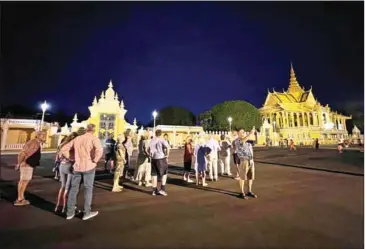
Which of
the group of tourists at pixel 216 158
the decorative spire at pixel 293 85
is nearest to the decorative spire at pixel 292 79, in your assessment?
the decorative spire at pixel 293 85

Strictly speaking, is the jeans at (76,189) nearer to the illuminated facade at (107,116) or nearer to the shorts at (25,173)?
the shorts at (25,173)

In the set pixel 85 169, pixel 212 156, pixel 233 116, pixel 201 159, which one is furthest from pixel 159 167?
pixel 233 116

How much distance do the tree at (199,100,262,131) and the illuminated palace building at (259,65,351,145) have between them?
11.2 ft

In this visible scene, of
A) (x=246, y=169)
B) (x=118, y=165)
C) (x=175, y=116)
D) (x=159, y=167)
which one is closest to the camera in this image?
(x=246, y=169)

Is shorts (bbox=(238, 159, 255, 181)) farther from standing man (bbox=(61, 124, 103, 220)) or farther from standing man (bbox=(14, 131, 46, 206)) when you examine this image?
standing man (bbox=(14, 131, 46, 206))

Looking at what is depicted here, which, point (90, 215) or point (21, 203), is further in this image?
point (21, 203)

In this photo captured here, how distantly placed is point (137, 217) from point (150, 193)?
1.93 m

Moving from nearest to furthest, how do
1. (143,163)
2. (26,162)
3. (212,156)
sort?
1. (26,162)
2. (143,163)
3. (212,156)

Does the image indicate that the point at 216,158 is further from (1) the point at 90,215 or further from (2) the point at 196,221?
(1) the point at 90,215

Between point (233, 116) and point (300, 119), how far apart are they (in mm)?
23832

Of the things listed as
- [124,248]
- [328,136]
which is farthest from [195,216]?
[328,136]

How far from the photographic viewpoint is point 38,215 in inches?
159

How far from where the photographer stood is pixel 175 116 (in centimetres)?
6266

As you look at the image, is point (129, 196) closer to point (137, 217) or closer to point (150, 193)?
point (150, 193)
